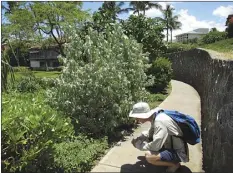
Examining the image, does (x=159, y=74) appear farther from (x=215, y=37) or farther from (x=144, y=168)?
(x=215, y=37)

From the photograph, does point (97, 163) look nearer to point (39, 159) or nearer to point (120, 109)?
point (39, 159)

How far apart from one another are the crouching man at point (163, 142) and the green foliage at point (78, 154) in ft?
3.63

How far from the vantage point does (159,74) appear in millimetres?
15258

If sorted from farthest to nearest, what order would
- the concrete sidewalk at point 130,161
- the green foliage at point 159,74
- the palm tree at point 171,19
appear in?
the palm tree at point 171,19
the green foliage at point 159,74
the concrete sidewalk at point 130,161

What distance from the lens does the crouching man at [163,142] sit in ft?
16.2

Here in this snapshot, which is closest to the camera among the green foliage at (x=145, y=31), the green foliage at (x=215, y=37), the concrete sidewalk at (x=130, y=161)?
the concrete sidewalk at (x=130, y=161)

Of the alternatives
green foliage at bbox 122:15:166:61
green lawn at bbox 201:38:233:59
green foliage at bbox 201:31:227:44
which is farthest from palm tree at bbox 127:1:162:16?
green foliage at bbox 122:15:166:61

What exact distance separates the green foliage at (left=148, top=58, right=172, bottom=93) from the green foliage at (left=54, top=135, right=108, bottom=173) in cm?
852

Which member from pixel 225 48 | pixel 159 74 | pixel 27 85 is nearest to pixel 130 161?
pixel 159 74

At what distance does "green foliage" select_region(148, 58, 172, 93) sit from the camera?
14946mm

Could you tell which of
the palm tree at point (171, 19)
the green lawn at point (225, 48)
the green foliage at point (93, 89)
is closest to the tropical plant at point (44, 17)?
the green lawn at point (225, 48)

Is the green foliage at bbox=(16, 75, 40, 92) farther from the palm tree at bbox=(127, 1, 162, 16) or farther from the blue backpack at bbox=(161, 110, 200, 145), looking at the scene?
the palm tree at bbox=(127, 1, 162, 16)

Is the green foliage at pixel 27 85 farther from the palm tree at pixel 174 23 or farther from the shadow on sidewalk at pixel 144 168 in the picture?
the palm tree at pixel 174 23

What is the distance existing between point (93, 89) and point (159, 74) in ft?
27.7
